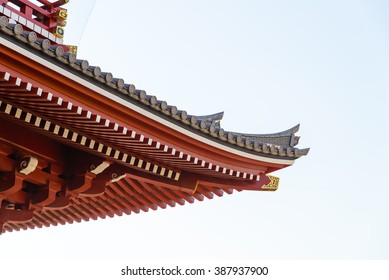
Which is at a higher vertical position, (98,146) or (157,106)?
(157,106)

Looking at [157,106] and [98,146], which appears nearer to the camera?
[157,106]

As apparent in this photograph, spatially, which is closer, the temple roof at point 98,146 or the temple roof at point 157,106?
the temple roof at point 157,106

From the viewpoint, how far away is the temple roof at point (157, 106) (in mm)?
7297

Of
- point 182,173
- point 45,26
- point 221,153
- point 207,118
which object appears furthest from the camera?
point 207,118

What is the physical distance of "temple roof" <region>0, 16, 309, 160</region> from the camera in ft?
23.9

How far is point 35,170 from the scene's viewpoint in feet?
31.5

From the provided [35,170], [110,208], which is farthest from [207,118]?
[35,170]

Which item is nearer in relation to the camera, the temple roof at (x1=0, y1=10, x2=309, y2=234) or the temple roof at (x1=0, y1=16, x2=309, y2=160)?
the temple roof at (x1=0, y1=16, x2=309, y2=160)

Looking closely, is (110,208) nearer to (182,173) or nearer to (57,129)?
(182,173)

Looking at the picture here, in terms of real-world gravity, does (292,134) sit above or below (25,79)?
above

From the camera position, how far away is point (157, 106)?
8.76 meters

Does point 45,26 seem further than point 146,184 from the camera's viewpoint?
No

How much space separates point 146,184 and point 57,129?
6.91 feet

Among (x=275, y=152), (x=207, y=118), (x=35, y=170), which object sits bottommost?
(x=35, y=170)
